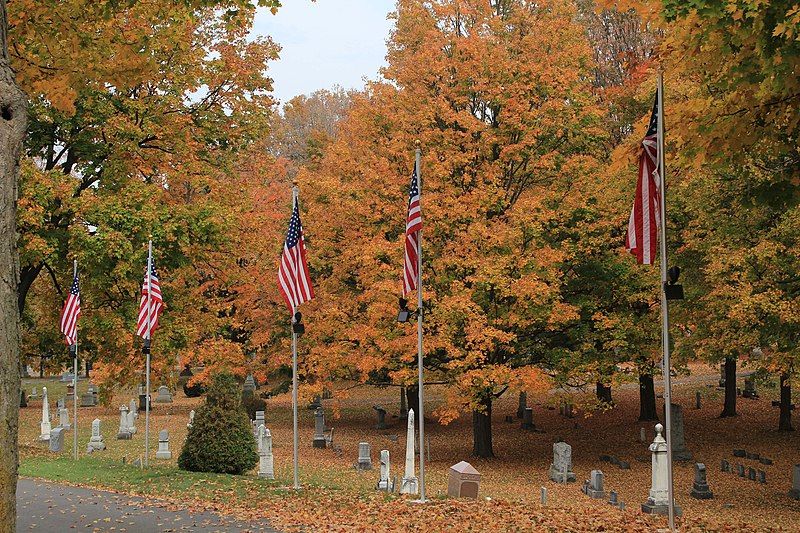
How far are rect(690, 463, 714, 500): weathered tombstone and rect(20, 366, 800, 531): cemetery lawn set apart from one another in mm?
211

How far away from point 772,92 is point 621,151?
7.68ft

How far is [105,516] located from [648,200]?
8.60m

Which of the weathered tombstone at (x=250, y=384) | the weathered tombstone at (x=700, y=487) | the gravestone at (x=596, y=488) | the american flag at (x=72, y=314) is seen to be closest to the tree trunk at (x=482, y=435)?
the gravestone at (x=596, y=488)

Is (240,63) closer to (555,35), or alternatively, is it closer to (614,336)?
(555,35)

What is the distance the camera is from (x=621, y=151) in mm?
12898

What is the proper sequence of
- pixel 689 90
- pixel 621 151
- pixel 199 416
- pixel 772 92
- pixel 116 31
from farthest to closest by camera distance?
pixel 689 90 → pixel 199 416 → pixel 116 31 → pixel 621 151 → pixel 772 92

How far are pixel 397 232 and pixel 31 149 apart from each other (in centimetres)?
990

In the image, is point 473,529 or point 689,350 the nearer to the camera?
point 473,529

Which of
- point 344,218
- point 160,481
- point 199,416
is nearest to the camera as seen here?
point 160,481

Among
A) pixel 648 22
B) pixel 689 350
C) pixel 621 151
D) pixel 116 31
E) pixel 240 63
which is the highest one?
pixel 240 63

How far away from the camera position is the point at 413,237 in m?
14.0

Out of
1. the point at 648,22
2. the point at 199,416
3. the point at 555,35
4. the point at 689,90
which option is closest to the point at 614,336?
the point at 689,90

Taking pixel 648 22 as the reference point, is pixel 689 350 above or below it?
below

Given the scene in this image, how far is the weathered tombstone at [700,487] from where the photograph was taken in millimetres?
20109
